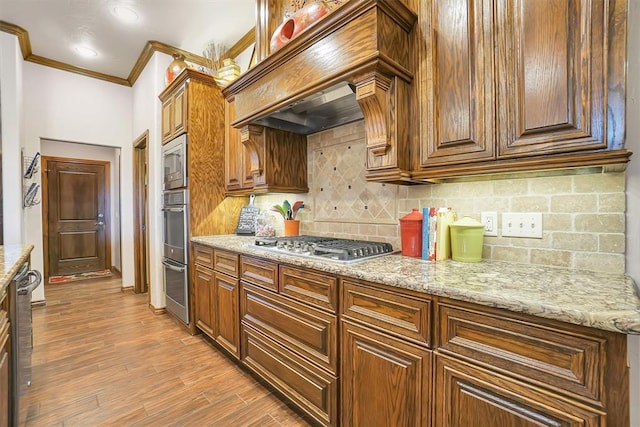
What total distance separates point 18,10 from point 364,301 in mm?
4076

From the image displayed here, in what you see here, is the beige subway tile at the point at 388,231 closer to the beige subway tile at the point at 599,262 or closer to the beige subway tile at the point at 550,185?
the beige subway tile at the point at 550,185

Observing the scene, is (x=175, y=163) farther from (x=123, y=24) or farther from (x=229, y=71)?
(x=123, y=24)

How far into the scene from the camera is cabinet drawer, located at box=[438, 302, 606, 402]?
0.76 metres

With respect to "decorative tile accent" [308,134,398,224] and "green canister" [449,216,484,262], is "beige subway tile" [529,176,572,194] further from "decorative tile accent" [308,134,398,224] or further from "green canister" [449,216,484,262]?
"decorative tile accent" [308,134,398,224]

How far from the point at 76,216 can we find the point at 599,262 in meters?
6.85

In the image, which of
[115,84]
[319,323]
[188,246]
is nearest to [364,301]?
[319,323]

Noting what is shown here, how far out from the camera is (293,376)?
1651mm

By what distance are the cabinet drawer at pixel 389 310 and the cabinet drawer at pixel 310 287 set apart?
7 cm

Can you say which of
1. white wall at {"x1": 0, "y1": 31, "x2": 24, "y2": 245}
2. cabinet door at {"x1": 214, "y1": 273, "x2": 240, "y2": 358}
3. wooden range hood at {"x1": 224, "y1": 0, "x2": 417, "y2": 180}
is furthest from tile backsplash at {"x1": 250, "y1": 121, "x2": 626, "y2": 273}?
white wall at {"x1": 0, "y1": 31, "x2": 24, "y2": 245}

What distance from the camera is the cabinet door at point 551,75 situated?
0.98 meters

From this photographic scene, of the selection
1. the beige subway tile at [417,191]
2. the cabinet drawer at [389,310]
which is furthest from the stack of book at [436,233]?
the cabinet drawer at [389,310]

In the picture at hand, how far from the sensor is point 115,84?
4.21 m

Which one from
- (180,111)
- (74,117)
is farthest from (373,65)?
(74,117)

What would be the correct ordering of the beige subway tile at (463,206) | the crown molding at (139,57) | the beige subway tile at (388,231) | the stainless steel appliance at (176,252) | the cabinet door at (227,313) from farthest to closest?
the crown molding at (139,57) < the stainless steel appliance at (176,252) < the cabinet door at (227,313) < the beige subway tile at (388,231) < the beige subway tile at (463,206)
